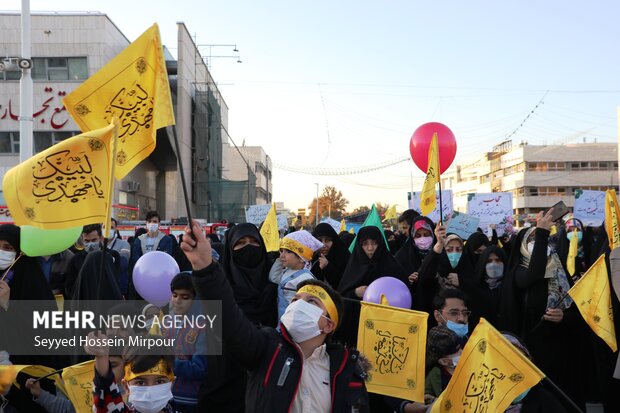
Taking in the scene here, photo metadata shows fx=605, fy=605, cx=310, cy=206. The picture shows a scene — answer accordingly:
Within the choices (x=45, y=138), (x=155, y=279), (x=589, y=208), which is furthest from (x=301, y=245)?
(x=45, y=138)

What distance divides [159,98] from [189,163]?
3300cm

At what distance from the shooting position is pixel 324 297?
121 inches

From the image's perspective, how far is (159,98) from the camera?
2914 millimetres

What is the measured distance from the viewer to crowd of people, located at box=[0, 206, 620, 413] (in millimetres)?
2750

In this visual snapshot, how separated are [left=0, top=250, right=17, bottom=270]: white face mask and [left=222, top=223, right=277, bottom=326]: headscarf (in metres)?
1.52

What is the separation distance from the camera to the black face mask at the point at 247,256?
472 cm

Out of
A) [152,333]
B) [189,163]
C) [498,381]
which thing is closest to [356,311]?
[152,333]

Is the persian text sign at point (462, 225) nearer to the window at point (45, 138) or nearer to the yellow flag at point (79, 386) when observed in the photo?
the yellow flag at point (79, 386)

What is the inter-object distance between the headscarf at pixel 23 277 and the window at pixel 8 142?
2772 cm

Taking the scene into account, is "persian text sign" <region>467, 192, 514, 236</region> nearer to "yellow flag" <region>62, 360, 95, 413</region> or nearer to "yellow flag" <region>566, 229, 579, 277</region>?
"yellow flag" <region>566, 229, 579, 277</region>

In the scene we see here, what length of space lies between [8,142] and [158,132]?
23.2ft

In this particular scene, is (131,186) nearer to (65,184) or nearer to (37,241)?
(37,241)

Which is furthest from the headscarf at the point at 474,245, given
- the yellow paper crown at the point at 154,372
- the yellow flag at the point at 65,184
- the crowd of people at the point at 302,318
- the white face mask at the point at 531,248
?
the yellow flag at the point at 65,184

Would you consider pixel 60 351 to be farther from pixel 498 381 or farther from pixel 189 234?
pixel 498 381
